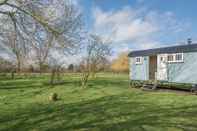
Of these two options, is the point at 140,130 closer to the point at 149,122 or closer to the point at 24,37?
the point at 149,122

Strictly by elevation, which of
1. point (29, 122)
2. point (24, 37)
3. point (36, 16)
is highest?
point (36, 16)

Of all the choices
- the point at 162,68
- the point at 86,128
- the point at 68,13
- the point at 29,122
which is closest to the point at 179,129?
the point at 86,128

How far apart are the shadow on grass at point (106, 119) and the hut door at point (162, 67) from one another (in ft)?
27.7

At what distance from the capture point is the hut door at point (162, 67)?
18.0 meters

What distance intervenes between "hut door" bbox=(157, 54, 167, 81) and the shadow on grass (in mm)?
8439

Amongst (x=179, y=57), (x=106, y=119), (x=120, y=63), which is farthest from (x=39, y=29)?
(x=120, y=63)

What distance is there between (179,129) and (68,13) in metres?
6.78

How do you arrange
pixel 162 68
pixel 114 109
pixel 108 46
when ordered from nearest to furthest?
1. pixel 114 109
2. pixel 162 68
3. pixel 108 46

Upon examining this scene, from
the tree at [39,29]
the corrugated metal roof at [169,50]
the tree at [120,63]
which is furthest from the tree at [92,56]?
the tree at [120,63]

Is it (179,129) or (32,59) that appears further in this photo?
(32,59)

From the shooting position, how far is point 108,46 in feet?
96.8

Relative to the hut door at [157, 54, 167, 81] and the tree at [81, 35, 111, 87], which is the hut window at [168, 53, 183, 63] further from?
the tree at [81, 35, 111, 87]

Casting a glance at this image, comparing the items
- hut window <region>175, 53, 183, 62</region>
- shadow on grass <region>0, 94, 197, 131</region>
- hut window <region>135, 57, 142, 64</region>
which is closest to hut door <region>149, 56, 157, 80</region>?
hut window <region>135, 57, 142, 64</region>

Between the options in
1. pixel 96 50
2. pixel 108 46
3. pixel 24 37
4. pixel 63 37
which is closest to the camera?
pixel 63 37
